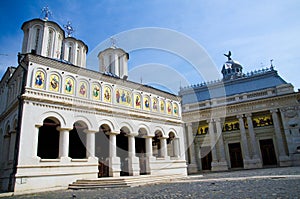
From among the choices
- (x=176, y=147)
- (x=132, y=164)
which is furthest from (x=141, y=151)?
(x=132, y=164)

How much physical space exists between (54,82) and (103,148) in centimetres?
784

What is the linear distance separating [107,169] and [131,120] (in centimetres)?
Result: 438

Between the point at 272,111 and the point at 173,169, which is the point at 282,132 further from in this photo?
the point at 173,169

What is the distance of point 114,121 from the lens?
17.9 metres

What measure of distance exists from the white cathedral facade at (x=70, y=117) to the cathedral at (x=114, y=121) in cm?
6

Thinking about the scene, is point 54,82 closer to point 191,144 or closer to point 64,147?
point 64,147

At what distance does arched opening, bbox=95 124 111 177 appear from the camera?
17797mm

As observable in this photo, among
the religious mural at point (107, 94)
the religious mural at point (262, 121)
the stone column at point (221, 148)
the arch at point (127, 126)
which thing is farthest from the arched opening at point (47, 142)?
the religious mural at point (262, 121)

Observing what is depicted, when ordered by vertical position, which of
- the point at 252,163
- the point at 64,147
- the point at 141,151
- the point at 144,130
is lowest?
the point at 252,163

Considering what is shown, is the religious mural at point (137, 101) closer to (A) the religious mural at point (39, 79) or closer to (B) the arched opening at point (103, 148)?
(B) the arched opening at point (103, 148)

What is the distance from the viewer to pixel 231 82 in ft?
116

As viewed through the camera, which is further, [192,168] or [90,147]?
[192,168]

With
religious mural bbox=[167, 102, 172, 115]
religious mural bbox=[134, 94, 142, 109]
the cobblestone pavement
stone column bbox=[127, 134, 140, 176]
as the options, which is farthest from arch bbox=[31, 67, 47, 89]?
religious mural bbox=[167, 102, 172, 115]

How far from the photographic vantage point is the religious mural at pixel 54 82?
48.8 feet
